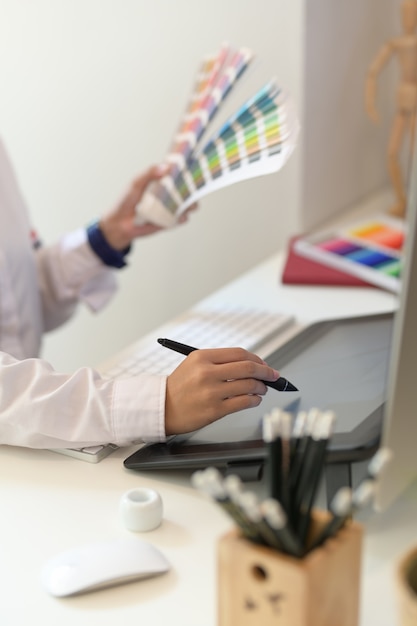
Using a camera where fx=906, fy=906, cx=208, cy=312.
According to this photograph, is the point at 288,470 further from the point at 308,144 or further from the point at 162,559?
the point at 308,144

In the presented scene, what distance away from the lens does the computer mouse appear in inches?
28.8

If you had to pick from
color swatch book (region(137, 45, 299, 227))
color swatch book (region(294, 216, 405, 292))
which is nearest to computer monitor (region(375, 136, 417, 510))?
color swatch book (region(137, 45, 299, 227))

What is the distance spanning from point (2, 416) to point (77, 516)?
152mm

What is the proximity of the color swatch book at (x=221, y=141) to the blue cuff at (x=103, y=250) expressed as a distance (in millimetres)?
67

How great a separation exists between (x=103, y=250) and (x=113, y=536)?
2.31 feet

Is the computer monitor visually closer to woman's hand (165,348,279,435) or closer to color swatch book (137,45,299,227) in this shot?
woman's hand (165,348,279,435)

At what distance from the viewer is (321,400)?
97cm

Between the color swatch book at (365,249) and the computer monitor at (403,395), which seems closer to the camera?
the computer monitor at (403,395)

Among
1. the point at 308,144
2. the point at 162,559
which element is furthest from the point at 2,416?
the point at 308,144

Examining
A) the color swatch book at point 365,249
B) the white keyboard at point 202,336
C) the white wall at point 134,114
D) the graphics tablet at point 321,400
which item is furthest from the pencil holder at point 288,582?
the white wall at point 134,114

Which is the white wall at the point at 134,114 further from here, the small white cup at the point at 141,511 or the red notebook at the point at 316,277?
the small white cup at the point at 141,511

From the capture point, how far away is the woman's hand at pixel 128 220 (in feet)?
4.68

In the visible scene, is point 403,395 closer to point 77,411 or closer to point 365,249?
point 77,411

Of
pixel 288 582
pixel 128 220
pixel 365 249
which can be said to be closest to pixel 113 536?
pixel 288 582
